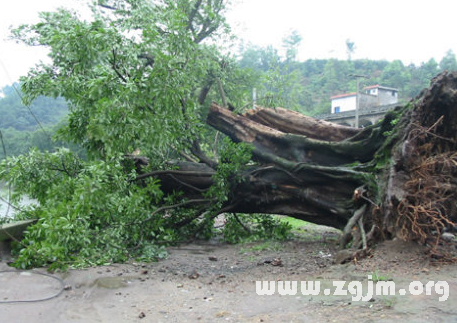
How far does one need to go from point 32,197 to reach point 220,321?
5.02 meters

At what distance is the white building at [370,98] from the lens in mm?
31781

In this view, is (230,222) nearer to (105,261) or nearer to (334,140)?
(334,140)

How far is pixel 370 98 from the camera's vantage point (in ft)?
107

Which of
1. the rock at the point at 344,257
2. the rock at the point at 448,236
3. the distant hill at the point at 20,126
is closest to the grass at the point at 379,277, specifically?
the rock at the point at 344,257

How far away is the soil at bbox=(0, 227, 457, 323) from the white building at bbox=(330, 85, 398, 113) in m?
28.0

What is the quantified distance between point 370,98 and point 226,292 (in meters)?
30.7

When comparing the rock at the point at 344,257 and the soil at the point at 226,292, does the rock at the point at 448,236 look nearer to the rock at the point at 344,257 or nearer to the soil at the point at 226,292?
the soil at the point at 226,292

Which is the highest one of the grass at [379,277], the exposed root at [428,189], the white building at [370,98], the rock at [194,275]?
the white building at [370,98]

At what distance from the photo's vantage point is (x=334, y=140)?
7.80m

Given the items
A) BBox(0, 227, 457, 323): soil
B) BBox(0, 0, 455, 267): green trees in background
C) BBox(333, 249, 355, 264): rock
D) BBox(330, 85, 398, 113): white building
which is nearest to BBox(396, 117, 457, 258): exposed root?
BBox(0, 227, 457, 323): soil

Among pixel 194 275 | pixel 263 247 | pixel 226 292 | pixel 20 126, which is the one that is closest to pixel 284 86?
pixel 263 247

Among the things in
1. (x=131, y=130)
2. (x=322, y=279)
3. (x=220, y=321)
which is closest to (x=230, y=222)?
(x=131, y=130)

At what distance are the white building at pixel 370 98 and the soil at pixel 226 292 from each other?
28.0 metres

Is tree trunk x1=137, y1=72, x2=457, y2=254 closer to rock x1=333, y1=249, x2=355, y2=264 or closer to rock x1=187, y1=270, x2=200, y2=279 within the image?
rock x1=333, y1=249, x2=355, y2=264
